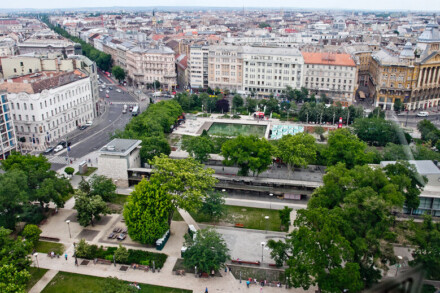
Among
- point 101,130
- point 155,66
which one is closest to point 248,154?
point 101,130

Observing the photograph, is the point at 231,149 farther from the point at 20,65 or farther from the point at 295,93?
the point at 20,65

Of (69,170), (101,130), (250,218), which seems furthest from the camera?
(101,130)

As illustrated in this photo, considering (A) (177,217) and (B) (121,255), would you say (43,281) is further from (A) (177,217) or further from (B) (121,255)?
(A) (177,217)

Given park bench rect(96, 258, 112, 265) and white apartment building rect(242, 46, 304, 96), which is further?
white apartment building rect(242, 46, 304, 96)

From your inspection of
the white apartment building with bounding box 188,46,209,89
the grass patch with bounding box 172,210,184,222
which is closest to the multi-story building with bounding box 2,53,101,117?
the white apartment building with bounding box 188,46,209,89

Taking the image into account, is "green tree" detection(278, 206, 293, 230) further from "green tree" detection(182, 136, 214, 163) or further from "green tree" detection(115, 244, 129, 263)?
"green tree" detection(115, 244, 129, 263)

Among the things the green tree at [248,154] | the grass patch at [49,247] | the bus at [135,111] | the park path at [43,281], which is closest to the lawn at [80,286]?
the park path at [43,281]

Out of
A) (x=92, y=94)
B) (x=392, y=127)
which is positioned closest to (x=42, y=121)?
(x=92, y=94)
